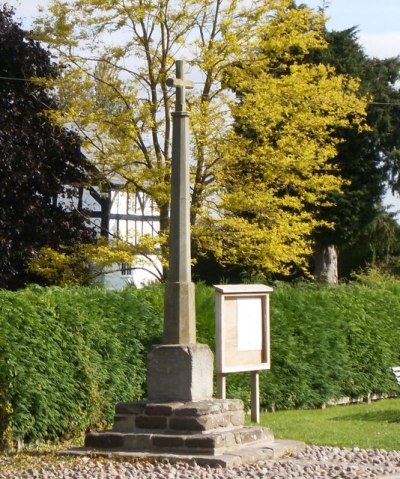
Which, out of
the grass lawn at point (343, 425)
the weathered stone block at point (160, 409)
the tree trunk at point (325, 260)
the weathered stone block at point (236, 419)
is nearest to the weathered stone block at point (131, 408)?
the weathered stone block at point (160, 409)

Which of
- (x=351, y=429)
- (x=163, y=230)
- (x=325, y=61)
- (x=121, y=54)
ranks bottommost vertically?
(x=351, y=429)

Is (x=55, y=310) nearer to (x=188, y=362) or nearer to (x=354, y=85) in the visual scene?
(x=188, y=362)

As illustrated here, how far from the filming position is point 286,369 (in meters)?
17.6

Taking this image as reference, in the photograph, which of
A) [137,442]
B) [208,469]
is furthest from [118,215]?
[208,469]

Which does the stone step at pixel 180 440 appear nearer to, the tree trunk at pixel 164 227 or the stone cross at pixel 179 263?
the stone cross at pixel 179 263

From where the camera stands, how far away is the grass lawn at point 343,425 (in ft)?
43.4

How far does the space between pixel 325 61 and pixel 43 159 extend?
13.2 meters

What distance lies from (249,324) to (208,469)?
379 cm

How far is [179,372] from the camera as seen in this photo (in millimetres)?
11461

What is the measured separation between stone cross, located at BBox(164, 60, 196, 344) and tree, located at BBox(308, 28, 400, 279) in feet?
75.0

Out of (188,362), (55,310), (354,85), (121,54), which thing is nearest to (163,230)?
(121,54)

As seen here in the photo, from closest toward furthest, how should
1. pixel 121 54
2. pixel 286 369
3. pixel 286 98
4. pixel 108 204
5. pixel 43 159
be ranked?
1. pixel 286 369
2. pixel 286 98
3. pixel 121 54
4. pixel 43 159
5. pixel 108 204

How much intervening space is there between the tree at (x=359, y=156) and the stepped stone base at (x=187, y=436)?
76.0ft

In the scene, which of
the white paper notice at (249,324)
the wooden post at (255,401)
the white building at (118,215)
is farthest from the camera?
the white building at (118,215)
